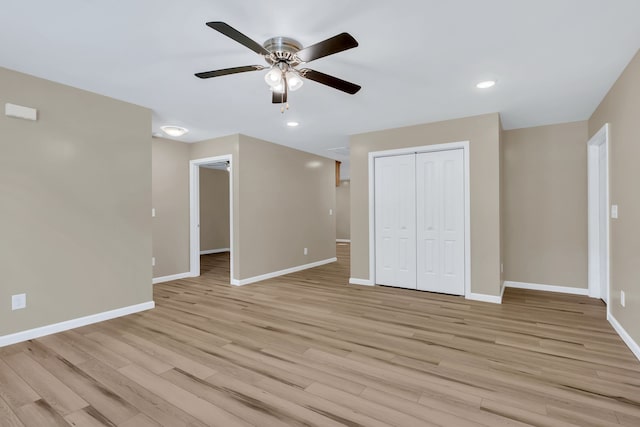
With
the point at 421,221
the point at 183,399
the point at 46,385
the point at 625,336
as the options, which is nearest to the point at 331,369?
the point at 183,399

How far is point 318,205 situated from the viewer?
6.90m

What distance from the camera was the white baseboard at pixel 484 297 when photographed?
4.05m

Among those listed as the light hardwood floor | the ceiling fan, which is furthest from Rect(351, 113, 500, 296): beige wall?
the ceiling fan

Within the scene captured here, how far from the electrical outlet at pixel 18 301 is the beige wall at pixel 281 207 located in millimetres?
2575

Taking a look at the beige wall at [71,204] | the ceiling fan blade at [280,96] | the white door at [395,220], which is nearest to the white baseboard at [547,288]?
the white door at [395,220]

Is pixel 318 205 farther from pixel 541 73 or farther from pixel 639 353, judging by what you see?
pixel 639 353

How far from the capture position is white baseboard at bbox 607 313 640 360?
255 centimetres

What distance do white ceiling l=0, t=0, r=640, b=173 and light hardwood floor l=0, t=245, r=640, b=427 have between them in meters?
2.41

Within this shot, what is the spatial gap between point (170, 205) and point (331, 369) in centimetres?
419

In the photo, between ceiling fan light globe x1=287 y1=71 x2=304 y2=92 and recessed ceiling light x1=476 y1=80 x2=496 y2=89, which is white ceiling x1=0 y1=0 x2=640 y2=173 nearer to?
recessed ceiling light x1=476 y1=80 x2=496 y2=89

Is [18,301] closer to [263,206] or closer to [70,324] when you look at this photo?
[70,324]

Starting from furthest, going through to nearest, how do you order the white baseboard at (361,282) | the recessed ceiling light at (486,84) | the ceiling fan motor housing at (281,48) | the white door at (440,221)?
1. the white baseboard at (361,282)
2. the white door at (440,221)
3. the recessed ceiling light at (486,84)
4. the ceiling fan motor housing at (281,48)

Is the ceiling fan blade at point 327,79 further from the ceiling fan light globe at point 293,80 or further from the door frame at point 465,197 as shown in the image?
the door frame at point 465,197

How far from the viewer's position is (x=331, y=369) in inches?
94.0
